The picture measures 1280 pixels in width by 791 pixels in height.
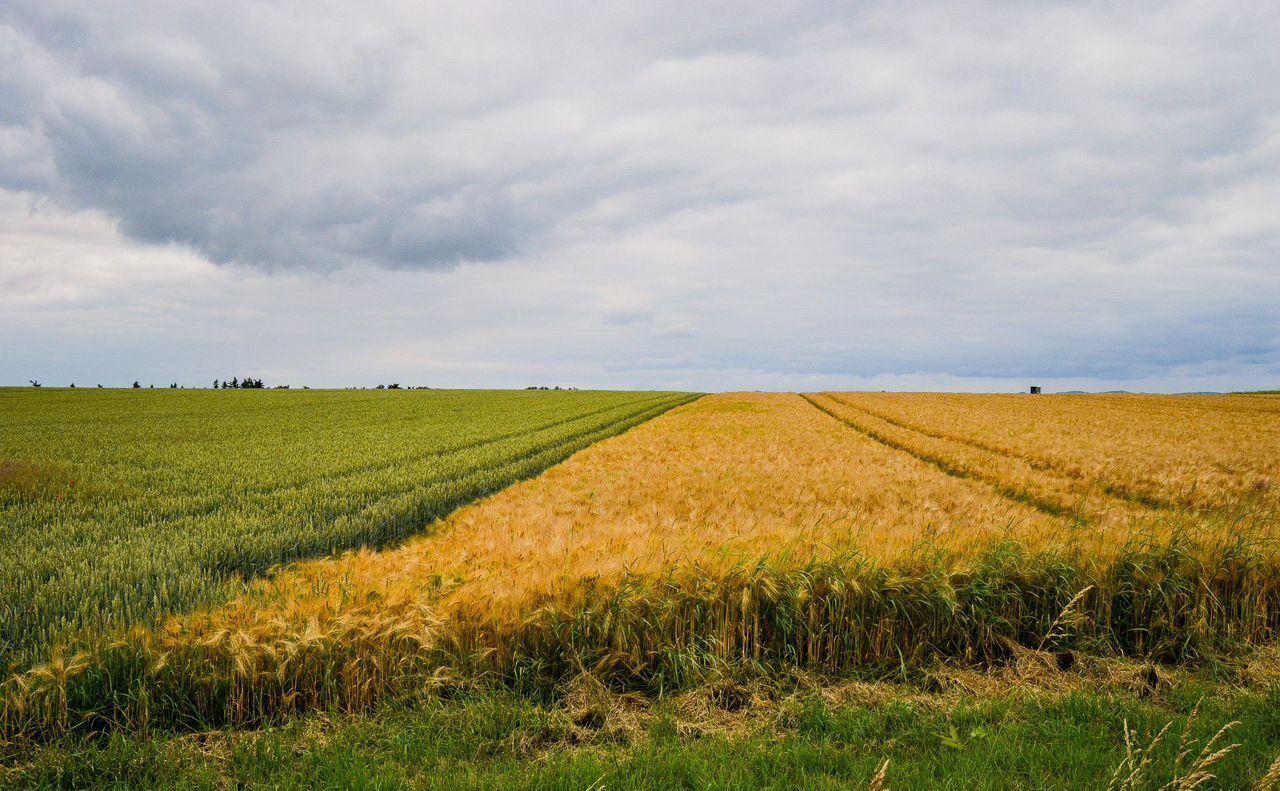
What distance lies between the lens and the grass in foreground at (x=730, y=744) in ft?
11.8

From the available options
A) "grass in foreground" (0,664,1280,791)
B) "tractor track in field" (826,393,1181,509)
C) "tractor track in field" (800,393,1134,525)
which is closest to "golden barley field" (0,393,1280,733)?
"grass in foreground" (0,664,1280,791)

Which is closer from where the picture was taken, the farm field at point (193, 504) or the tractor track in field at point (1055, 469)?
the farm field at point (193, 504)

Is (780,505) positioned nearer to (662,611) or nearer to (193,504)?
(662,611)

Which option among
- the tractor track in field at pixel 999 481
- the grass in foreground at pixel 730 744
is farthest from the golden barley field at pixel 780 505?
the grass in foreground at pixel 730 744

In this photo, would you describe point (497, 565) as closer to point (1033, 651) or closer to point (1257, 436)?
point (1033, 651)

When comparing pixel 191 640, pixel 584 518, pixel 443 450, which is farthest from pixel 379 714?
pixel 443 450

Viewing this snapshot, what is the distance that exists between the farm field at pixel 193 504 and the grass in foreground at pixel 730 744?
1956 millimetres

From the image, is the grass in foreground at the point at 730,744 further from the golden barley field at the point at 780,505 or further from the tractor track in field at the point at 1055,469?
the tractor track in field at the point at 1055,469

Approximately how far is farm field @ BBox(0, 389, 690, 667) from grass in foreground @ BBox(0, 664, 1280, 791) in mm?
1956

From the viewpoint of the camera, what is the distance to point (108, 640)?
458 centimetres

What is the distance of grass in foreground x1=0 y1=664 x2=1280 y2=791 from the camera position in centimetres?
359

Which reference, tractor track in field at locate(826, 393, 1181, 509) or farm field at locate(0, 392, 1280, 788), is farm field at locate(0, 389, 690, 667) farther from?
tractor track in field at locate(826, 393, 1181, 509)

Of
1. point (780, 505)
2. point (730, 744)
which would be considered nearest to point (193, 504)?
point (780, 505)

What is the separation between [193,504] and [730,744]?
11.9m
